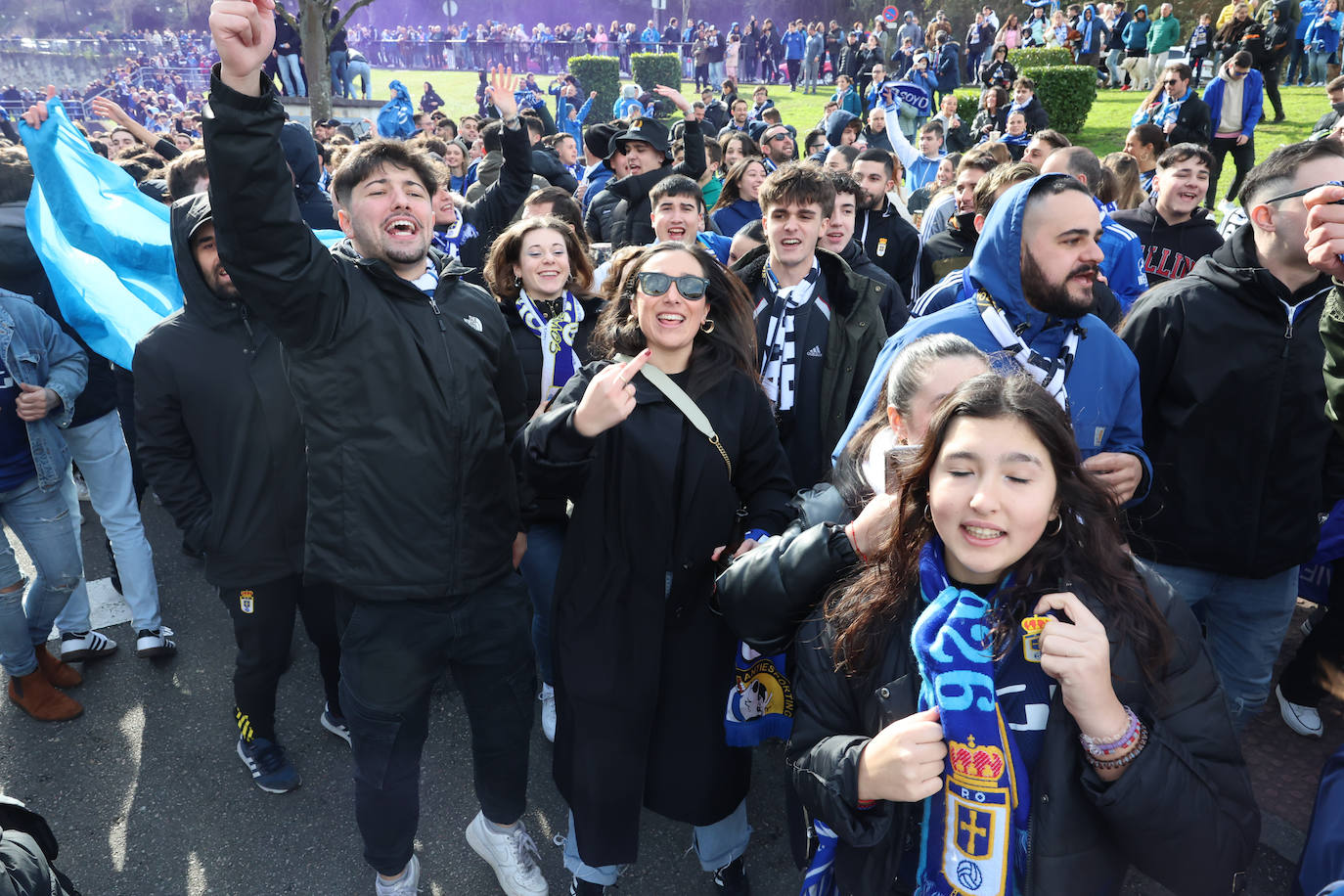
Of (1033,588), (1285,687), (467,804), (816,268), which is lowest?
(467,804)

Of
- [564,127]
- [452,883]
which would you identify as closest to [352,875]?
[452,883]

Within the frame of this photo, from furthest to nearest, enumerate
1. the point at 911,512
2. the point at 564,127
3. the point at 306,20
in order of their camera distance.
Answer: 1. the point at 564,127
2. the point at 306,20
3. the point at 911,512

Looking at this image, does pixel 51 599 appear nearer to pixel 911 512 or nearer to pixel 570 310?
pixel 570 310

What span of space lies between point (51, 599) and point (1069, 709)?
431 centimetres

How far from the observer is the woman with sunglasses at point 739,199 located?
6211mm

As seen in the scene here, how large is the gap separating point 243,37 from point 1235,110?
1266 cm

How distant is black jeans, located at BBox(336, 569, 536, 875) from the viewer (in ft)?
8.74

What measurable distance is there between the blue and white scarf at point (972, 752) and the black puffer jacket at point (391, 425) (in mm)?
1505

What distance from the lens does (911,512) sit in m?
1.82

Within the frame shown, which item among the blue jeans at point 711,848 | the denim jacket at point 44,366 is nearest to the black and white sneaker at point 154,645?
the denim jacket at point 44,366

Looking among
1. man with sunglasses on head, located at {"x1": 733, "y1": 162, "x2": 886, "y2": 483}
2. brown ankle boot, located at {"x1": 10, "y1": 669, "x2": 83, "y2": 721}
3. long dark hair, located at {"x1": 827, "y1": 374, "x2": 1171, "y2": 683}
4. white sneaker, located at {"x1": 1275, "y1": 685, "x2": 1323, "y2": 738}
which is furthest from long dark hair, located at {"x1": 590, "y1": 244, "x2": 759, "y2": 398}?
brown ankle boot, located at {"x1": 10, "y1": 669, "x2": 83, "y2": 721}

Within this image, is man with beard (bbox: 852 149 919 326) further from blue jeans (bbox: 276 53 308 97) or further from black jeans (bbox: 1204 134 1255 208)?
blue jeans (bbox: 276 53 308 97)

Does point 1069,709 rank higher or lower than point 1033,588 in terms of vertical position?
lower

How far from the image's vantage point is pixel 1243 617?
3229mm
